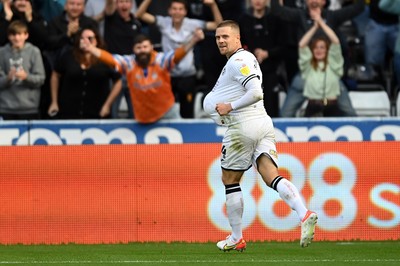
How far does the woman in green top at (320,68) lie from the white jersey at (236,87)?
5.40 metres

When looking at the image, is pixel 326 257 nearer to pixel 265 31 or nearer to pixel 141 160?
pixel 141 160

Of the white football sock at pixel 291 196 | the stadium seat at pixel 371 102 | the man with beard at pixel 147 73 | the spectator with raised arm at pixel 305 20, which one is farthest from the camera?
the stadium seat at pixel 371 102

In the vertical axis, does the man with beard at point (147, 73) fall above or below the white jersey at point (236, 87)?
below

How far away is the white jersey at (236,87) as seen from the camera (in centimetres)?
1077

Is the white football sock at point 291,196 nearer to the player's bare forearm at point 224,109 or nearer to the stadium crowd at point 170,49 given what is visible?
the player's bare forearm at point 224,109

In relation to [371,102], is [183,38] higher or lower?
higher

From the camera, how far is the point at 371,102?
56.2ft

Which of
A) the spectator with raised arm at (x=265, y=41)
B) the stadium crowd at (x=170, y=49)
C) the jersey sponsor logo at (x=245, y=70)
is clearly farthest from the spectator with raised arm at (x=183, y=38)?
the jersey sponsor logo at (x=245, y=70)

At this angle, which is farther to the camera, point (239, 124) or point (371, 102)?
point (371, 102)

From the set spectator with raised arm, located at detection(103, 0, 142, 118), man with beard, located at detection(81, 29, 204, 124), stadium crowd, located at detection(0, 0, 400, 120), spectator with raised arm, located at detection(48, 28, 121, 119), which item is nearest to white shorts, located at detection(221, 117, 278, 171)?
man with beard, located at detection(81, 29, 204, 124)

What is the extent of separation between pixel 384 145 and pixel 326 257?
3.17 meters

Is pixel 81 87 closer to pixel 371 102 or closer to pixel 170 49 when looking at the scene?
pixel 170 49

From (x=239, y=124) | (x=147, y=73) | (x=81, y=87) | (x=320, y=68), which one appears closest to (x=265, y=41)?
(x=320, y=68)

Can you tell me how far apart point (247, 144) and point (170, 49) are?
235 inches
